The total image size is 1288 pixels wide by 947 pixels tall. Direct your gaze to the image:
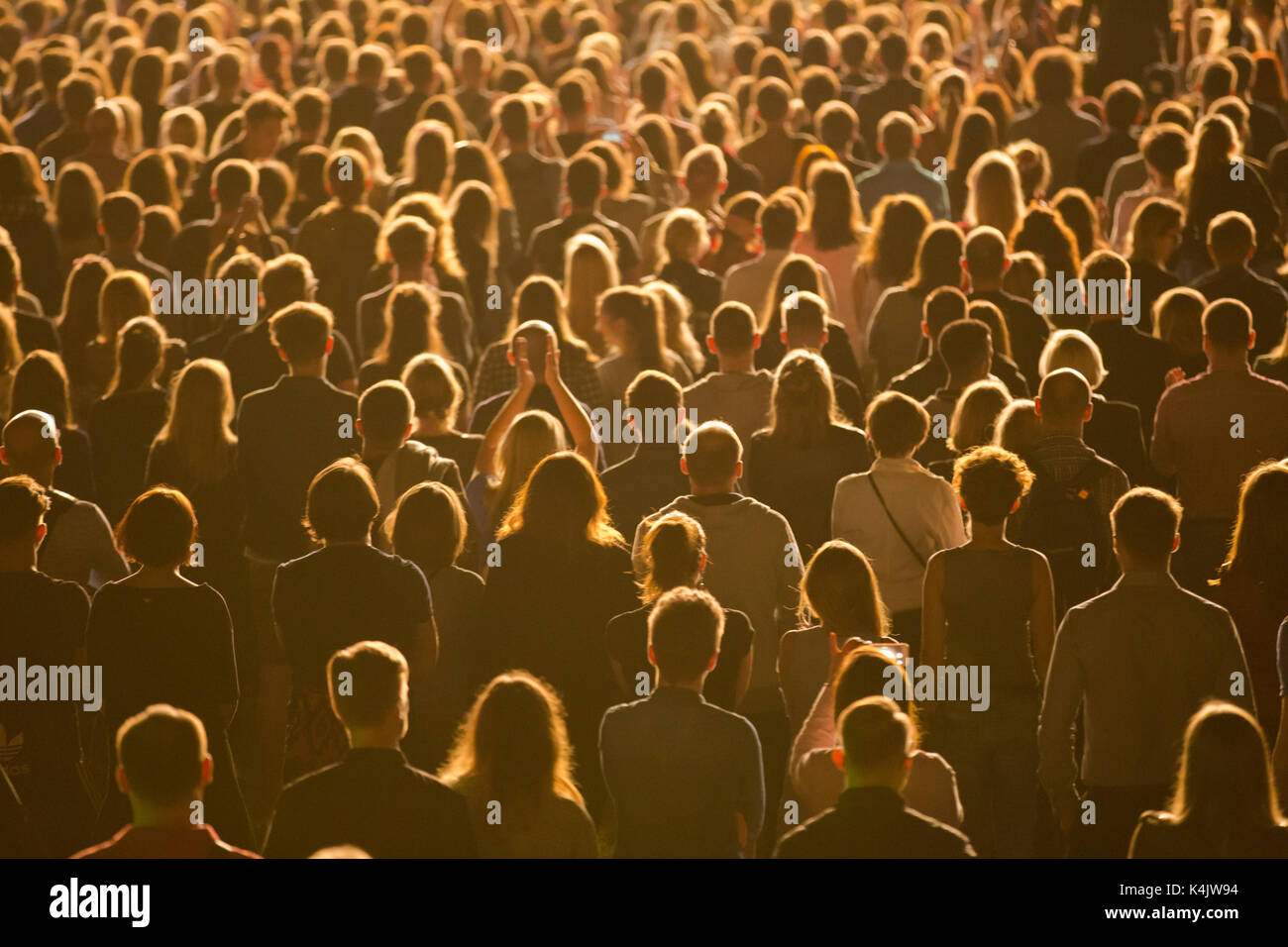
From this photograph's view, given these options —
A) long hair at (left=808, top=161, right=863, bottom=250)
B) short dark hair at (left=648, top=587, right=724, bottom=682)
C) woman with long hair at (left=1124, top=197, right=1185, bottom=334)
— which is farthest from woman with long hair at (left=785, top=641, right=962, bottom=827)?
long hair at (left=808, top=161, right=863, bottom=250)

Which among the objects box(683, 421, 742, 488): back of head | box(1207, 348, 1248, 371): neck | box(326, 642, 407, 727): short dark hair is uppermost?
box(1207, 348, 1248, 371): neck

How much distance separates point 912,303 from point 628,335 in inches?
67.1

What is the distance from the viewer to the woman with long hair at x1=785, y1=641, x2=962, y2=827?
551 centimetres

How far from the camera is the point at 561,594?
682 centimetres

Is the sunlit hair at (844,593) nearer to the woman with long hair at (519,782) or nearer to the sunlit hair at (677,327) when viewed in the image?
the woman with long hair at (519,782)

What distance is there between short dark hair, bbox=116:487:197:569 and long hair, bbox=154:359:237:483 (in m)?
1.67

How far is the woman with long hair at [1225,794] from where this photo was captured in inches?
195

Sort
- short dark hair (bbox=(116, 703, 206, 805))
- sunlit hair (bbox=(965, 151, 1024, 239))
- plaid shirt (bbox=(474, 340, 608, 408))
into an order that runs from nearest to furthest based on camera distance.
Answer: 1. short dark hair (bbox=(116, 703, 206, 805))
2. plaid shirt (bbox=(474, 340, 608, 408))
3. sunlit hair (bbox=(965, 151, 1024, 239))

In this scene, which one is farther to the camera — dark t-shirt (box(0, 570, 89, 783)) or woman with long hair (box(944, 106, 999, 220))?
woman with long hair (box(944, 106, 999, 220))

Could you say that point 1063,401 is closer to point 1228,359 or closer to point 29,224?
point 1228,359

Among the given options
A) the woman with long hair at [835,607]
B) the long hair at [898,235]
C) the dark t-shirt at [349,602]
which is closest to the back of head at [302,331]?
the dark t-shirt at [349,602]

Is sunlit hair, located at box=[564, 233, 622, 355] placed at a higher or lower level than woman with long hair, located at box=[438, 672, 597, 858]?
higher

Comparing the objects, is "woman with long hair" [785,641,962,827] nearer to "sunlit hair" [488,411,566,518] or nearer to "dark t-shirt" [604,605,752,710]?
"dark t-shirt" [604,605,752,710]
